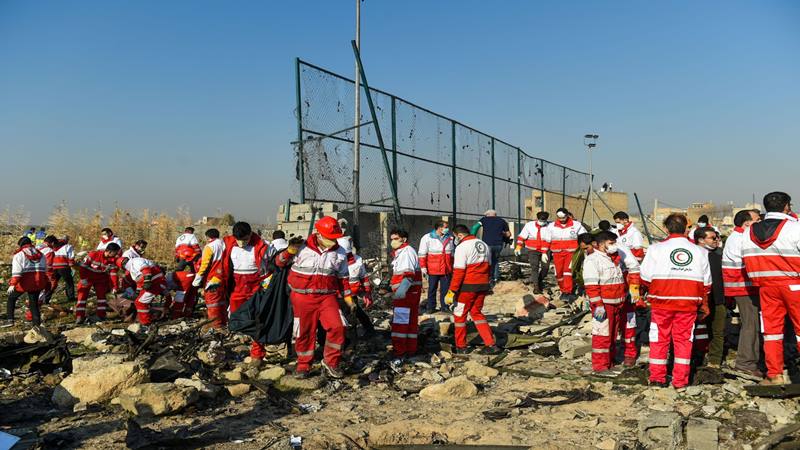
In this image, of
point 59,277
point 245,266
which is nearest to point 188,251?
point 59,277

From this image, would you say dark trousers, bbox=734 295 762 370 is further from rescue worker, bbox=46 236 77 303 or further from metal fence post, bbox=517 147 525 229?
metal fence post, bbox=517 147 525 229

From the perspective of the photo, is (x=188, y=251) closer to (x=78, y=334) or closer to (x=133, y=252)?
(x=133, y=252)

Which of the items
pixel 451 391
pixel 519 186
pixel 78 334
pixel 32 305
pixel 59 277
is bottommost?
pixel 78 334

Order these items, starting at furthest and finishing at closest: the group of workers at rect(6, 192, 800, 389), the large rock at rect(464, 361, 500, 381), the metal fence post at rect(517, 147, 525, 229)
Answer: the metal fence post at rect(517, 147, 525, 229) < the large rock at rect(464, 361, 500, 381) < the group of workers at rect(6, 192, 800, 389)

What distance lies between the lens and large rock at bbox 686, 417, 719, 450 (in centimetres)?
411

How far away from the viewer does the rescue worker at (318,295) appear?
6121 millimetres

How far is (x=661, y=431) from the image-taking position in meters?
4.32

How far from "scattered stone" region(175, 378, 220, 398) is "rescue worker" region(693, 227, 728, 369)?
5.22m

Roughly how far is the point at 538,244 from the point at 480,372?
18.1 feet

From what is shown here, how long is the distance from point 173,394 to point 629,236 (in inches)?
326

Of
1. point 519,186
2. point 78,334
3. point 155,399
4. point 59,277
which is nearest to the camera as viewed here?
point 155,399

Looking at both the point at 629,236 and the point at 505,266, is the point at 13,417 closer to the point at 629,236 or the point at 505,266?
the point at 629,236

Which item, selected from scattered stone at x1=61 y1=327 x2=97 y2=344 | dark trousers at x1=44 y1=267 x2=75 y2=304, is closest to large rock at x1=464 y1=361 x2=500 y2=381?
scattered stone at x1=61 y1=327 x2=97 y2=344

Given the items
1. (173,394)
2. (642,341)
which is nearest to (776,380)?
(642,341)
